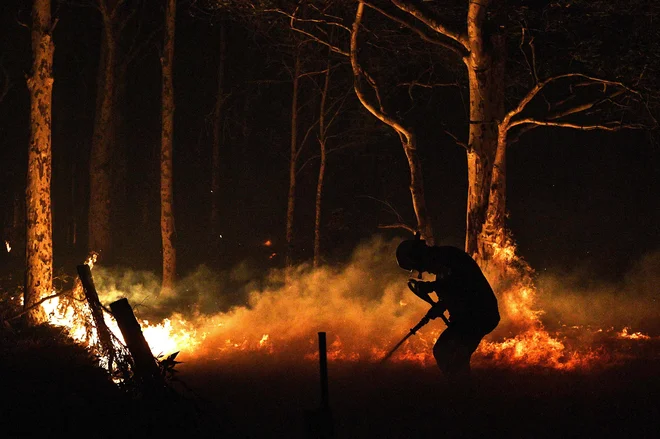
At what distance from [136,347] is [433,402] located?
389 centimetres

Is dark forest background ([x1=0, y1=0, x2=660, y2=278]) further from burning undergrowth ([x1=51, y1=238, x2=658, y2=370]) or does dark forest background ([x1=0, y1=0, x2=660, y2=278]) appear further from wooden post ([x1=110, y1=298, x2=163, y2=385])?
wooden post ([x1=110, y1=298, x2=163, y2=385])

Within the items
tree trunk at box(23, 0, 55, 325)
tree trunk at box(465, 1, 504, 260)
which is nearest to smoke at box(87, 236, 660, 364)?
tree trunk at box(465, 1, 504, 260)

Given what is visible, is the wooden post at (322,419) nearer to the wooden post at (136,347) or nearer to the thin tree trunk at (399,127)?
the wooden post at (136,347)

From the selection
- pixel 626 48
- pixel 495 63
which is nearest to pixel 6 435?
pixel 495 63

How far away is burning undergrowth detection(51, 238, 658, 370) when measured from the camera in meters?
11.9

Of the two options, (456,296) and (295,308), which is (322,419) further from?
(295,308)

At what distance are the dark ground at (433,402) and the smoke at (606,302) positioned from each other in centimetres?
385

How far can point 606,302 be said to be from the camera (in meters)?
15.8

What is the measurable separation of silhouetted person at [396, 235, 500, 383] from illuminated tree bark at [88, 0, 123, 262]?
16.6 meters

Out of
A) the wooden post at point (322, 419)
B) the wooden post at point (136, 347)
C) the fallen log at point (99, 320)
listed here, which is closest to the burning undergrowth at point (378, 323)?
the fallen log at point (99, 320)

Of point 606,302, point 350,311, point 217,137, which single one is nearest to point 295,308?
point 350,311

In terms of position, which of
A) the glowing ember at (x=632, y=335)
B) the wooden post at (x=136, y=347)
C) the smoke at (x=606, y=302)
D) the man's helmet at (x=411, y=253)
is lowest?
the glowing ember at (x=632, y=335)

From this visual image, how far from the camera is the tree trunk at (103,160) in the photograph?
22.5 m

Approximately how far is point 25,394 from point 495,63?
10.4 metres
